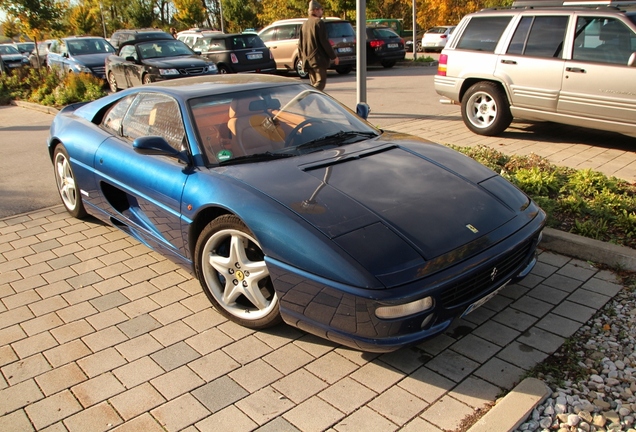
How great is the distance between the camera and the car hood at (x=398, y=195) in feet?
9.90

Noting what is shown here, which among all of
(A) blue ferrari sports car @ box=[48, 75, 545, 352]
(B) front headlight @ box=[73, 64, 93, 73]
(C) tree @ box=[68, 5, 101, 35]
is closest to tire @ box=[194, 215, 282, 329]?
(A) blue ferrari sports car @ box=[48, 75, 545, 352]

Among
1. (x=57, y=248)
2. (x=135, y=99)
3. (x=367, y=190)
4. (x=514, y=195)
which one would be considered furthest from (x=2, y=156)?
(x=514, y=195)

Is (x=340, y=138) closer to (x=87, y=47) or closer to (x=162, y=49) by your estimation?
(x=162, y=49)

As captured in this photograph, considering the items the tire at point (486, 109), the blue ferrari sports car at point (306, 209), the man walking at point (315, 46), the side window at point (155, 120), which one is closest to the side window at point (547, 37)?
the tire at point (486, 109)

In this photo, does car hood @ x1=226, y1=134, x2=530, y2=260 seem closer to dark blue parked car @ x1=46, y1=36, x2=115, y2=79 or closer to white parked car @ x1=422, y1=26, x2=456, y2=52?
dark blue parked car @ x1=46, y1=36, x2=115, y2=79

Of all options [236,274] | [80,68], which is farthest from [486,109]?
[80,68]

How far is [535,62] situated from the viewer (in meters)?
7.39

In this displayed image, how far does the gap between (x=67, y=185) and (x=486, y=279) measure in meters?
4.19

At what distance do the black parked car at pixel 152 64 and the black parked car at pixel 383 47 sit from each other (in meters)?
7.03

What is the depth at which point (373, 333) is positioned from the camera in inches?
110

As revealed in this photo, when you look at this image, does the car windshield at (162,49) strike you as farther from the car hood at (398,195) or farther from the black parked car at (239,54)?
the car hood at (398,195)

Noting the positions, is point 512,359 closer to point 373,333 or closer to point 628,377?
point 628,377

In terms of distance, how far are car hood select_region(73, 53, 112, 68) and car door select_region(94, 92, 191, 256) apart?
43.3ft

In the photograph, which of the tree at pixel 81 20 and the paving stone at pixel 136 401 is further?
the tree at pixel 81 20
